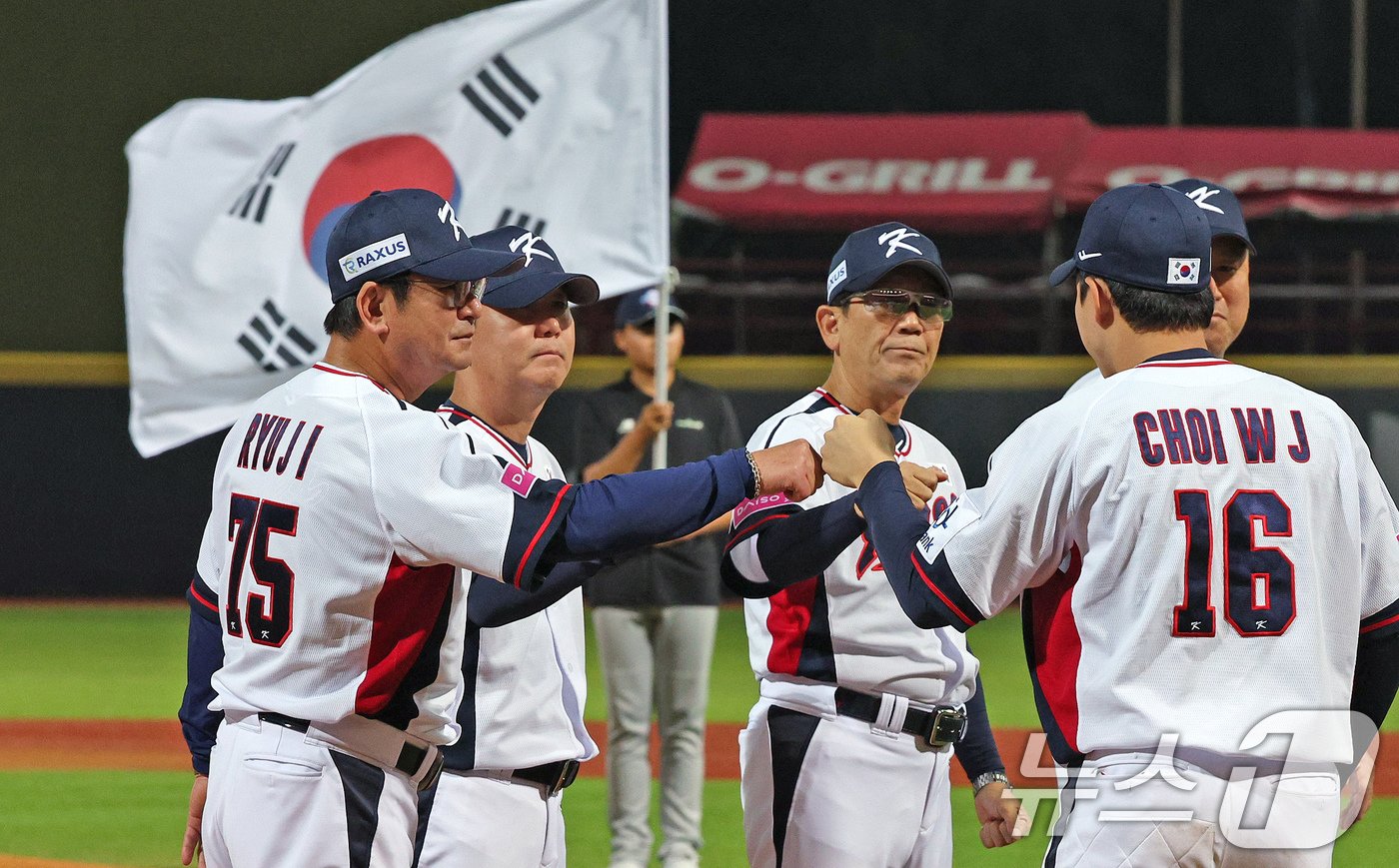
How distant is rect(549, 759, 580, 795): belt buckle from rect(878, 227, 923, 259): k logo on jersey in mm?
1360

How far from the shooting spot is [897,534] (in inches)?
115

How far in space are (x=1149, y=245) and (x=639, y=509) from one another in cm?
101

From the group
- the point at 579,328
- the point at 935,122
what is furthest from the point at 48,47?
the point at 935,122

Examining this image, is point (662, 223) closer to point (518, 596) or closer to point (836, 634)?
point (836, 634)

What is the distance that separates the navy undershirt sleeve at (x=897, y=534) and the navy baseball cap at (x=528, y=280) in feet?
2.88

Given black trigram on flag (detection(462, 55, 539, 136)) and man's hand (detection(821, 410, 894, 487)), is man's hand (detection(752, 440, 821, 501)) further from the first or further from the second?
black trigram on flag (detection(462, 55, 539, 136))

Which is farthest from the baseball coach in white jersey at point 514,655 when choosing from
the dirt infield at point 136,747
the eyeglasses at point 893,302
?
the dirt infield at point 136,747

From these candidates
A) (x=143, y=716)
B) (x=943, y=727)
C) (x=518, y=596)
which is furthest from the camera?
(x=143, y=716)

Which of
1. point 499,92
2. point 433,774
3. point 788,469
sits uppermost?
point 499,92

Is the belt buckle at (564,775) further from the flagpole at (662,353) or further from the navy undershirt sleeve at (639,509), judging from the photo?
the flagpole at (662,353)

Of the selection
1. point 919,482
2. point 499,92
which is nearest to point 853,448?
point 919,482

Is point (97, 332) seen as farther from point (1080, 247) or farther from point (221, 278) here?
point (1080, 247)

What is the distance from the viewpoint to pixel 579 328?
60.9 feet

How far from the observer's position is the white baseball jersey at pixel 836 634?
3486 mm
